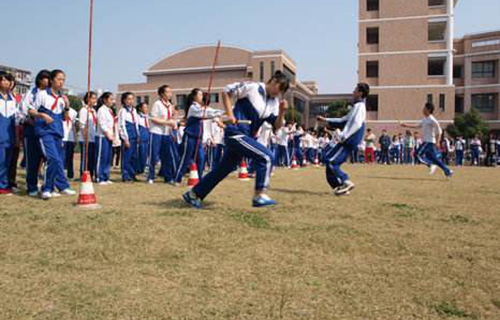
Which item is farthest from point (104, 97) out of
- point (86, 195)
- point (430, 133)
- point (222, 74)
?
point (222, 74)

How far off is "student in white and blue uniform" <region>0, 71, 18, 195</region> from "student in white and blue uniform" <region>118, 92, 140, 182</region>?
2.59 m

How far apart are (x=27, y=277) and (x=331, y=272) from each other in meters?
2.26

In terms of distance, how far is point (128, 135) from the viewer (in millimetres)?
9609

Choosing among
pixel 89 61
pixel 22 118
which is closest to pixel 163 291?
pixel 89 61

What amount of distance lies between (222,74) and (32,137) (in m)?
62.0

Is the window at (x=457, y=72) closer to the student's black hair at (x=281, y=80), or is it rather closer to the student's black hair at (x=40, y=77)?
the student's black hair at (x=281, y=80)

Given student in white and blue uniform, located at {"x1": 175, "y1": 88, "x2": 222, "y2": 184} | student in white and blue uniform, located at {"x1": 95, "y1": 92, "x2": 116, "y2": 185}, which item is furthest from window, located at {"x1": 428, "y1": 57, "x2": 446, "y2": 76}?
student in white and blue uniform, located at {"x1": 95, "y1": 92, "x2": 116, "y2": 185}

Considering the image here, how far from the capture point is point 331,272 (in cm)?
312

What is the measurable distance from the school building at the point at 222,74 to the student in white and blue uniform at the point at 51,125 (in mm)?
48356

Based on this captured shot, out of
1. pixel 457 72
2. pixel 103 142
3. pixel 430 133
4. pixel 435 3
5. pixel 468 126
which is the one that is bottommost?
pixel 103 142

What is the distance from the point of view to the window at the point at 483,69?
139ft

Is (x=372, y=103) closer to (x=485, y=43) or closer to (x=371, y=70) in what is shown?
(x=371, y=70)

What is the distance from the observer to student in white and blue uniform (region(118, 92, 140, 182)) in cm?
937

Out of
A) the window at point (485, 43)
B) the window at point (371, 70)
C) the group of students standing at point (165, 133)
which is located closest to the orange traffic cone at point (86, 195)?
the group of students standing at point (165, 133)
